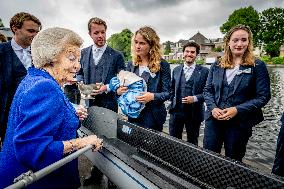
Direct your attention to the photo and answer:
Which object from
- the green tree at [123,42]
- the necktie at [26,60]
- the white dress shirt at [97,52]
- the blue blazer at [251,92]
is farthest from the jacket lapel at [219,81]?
the green tree at [123,42]

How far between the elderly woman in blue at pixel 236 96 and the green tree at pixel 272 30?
67.4 m

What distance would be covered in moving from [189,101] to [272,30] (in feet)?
233

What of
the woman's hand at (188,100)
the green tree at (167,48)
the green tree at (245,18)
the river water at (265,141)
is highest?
the green tree at (245,18)

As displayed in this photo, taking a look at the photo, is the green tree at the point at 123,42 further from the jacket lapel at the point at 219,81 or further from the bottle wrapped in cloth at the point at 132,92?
the jacket lapel at the point at 219,81

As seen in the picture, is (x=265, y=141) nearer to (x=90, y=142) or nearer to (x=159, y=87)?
(x=159, y=87)

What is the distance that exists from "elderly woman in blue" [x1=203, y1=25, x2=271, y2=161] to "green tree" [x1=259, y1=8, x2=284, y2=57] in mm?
67419

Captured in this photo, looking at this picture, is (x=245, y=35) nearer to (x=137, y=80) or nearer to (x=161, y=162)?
(x=137, y=80)

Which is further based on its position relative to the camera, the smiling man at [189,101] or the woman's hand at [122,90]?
the smiling man at [189,101]

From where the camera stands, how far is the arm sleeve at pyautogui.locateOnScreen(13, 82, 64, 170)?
1.39 m

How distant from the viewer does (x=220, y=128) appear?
122 inches

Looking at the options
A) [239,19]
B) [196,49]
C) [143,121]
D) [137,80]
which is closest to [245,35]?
[137,80]

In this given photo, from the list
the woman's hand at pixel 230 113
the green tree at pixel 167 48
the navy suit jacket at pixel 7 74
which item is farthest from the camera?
the green tree at pixel 167 48

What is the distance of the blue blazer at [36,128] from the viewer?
1394mm

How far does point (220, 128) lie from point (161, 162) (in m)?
0.84
